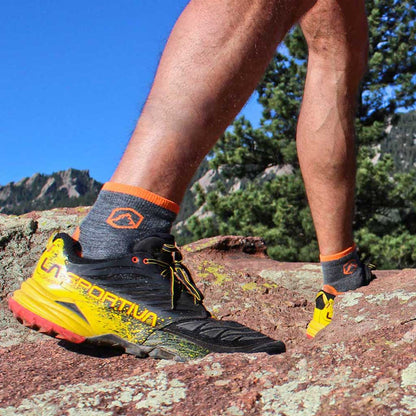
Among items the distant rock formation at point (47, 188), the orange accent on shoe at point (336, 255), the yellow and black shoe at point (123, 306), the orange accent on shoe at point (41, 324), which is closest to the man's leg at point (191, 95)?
the yellow and black shoe at point (123, 306)

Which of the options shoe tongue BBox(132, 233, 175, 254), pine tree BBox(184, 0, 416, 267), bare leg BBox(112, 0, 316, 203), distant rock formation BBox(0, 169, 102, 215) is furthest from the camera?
distant rock formation BBox(0, 169, 102, 215)

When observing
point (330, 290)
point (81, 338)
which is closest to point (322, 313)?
point (330, 290)

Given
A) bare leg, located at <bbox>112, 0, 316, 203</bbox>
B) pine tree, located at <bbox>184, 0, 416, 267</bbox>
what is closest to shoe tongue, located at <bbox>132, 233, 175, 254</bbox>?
bare leg, located at <bbox>112, 0, 316, 203</bbox>

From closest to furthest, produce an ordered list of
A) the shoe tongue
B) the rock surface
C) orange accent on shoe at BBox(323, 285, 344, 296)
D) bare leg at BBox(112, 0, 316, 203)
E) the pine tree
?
the rock surface
bare leg at BBox(112, 0, 316, 203)
the shoe tongue
orange accent on shoe at BBox(323, 285, 344, 296)
the pine tree

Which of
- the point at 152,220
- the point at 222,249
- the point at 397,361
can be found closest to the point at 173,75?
the point at 152,220

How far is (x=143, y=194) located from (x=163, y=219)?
0.31ft

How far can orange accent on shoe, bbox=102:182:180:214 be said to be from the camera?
1116 mm

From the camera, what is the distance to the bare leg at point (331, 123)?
1.83m

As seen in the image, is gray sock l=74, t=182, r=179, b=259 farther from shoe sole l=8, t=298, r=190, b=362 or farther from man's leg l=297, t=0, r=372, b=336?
man's leg l=297, t=0, r=372, b=336

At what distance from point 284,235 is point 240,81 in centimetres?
881

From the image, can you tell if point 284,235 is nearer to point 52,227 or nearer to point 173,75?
point 52,227

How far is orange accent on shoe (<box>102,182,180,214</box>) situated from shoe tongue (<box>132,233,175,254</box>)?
0.28 ft

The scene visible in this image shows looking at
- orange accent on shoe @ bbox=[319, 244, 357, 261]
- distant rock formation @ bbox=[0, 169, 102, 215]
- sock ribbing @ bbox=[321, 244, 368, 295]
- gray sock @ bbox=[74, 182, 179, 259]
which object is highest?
distant rock formation @ bbox=[0, 169, 102, 215]

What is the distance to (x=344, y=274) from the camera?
1855 mm
